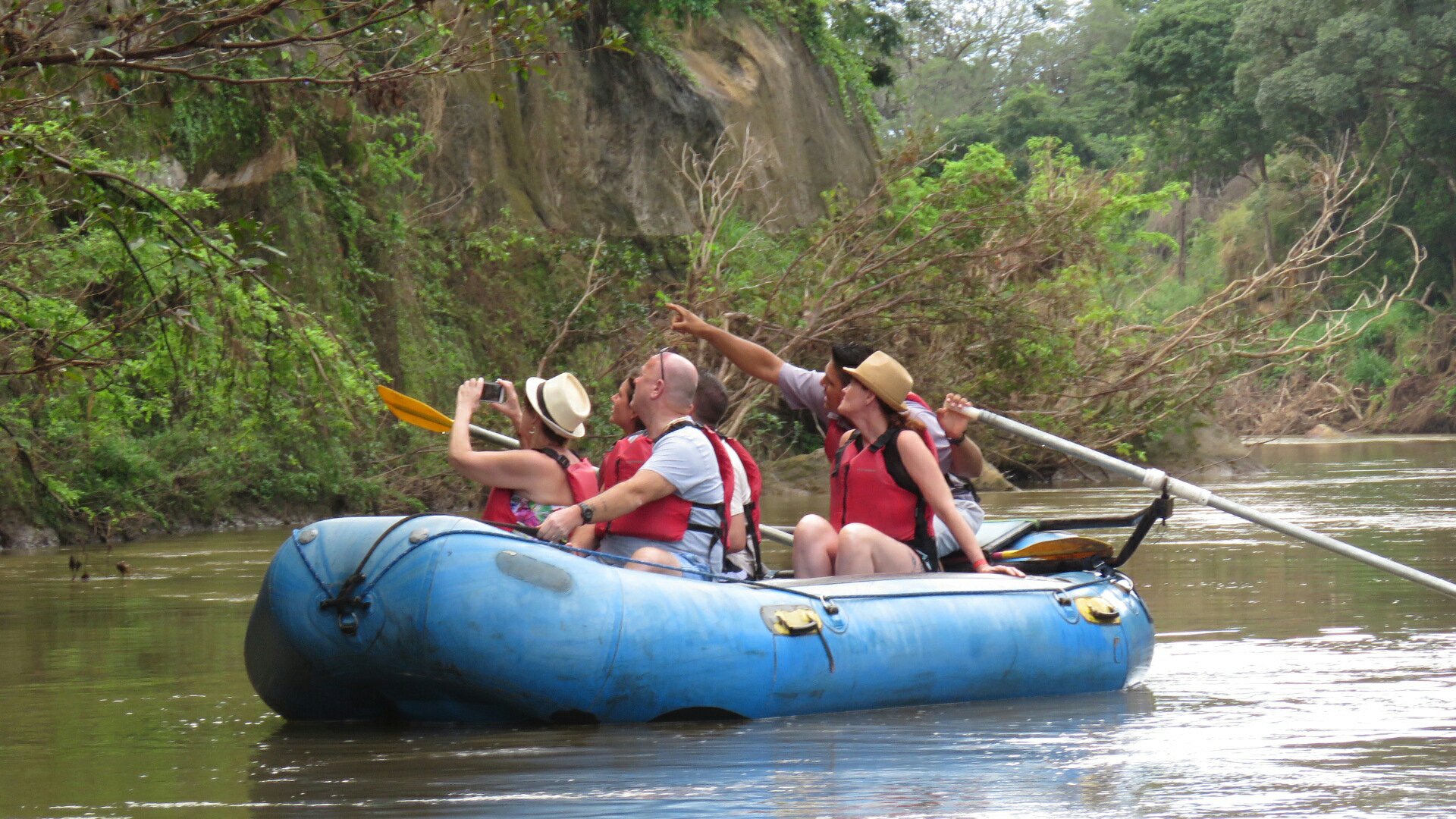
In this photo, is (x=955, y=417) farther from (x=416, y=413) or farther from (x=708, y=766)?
(x=708, y=766)

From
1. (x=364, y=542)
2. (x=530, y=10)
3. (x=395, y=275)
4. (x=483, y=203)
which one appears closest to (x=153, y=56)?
(x=530, y=10)

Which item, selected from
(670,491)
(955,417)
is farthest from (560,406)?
(955,417)

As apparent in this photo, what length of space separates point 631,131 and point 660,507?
15879 millimetres

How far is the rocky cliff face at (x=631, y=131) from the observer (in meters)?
19.0

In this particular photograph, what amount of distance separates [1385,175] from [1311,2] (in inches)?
150

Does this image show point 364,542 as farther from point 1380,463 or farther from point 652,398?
point 1380,463

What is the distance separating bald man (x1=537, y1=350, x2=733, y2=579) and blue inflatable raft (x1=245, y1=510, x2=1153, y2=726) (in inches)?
9.2

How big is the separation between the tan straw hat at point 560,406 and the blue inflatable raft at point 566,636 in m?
0.51

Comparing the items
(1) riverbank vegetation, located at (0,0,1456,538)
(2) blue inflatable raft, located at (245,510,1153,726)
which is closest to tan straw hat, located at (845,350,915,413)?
(2) blue inflatable raft, located at (245,510,1153,726)

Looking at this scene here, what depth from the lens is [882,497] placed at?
20.2 feet

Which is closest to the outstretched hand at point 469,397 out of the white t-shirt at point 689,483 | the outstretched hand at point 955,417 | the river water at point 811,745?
the white t-shirt at point 689,483

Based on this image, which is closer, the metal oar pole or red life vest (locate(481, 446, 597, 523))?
red life vest (locate(481, 446, 597, 523))

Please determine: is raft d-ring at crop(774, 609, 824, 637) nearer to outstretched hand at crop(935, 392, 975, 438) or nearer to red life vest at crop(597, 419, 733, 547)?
red life vest at crop(597, 419, 733, 547)

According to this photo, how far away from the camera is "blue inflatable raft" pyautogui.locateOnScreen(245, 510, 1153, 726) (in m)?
5.05
